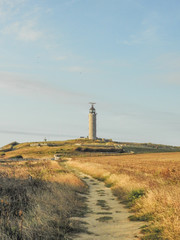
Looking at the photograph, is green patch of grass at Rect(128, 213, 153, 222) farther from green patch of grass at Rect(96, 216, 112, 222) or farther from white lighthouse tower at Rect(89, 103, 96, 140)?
white lighthouse tower at Rect(89, 103, 96, 140)

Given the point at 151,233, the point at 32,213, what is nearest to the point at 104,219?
the point at 151,233

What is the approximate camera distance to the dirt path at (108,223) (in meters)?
8.98

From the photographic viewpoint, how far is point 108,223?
35.7ft

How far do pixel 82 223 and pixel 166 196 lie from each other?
373cm

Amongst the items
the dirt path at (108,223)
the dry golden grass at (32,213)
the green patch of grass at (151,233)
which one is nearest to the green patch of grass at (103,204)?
the dirt path at (108,223)

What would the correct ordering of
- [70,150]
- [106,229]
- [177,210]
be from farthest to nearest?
[70,150]
[106,229]
[177,210]

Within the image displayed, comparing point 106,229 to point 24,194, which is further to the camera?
point 24,194

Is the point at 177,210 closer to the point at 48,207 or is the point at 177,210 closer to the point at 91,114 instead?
the point at 48,207

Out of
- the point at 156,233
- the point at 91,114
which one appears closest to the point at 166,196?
the point at 156,233

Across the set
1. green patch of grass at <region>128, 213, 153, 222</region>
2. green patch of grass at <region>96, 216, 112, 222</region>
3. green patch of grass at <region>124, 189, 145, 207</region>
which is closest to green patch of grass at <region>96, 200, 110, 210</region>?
green patch of grass at <region>124, 189, 145, 207</region>

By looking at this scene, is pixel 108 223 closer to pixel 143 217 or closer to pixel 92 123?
pixel 143 217

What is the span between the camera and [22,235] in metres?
7.34

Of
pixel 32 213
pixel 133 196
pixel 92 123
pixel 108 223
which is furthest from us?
pixel 92 123

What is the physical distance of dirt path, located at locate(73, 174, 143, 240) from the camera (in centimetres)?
898
